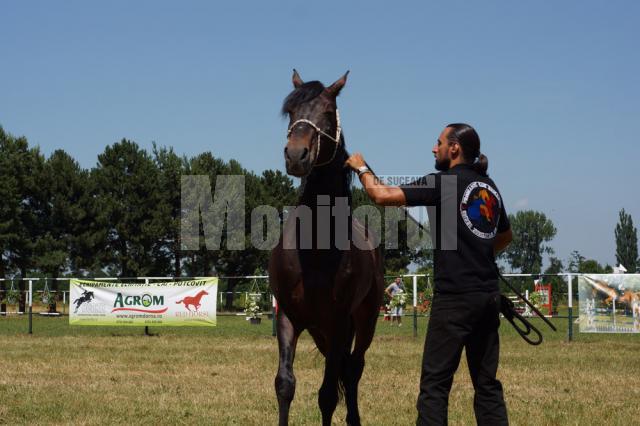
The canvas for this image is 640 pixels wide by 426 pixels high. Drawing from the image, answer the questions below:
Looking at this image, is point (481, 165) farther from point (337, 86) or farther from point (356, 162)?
point (337, 86)

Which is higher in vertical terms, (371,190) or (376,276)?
(371,190)

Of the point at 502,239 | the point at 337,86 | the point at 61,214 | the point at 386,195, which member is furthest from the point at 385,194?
the point at 61,214

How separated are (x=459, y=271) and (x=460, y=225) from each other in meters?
0.28

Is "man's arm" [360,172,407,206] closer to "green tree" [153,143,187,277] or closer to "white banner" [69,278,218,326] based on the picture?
"white banner" [69,278,218,326]

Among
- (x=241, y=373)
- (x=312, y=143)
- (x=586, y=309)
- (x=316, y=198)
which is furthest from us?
(x=586, y=309)

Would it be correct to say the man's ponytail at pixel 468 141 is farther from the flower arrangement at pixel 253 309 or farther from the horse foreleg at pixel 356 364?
the flower arrangement at pixel 253 309

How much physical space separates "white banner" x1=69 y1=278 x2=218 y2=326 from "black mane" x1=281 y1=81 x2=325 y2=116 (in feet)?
47.5

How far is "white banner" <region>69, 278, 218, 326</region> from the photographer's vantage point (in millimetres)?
19547

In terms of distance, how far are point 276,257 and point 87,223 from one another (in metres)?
51.1

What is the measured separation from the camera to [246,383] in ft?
32.7

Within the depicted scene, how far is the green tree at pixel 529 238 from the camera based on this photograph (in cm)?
11238

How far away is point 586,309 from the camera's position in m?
17.9

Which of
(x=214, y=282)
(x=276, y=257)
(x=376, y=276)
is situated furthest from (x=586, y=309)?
(x=276, y=257)

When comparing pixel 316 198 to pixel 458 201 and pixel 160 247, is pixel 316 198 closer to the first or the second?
pixel 458 201
